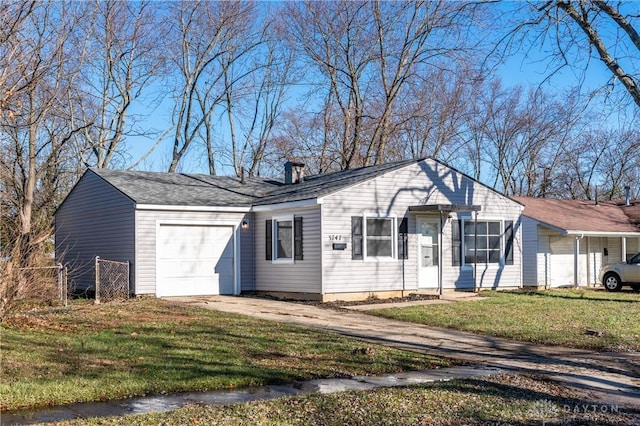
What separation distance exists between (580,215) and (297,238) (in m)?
14.8

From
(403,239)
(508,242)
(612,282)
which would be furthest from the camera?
(612,282)

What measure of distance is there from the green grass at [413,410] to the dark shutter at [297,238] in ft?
36.9

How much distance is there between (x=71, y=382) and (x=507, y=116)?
38.4 metres

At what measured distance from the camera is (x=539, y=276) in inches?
985

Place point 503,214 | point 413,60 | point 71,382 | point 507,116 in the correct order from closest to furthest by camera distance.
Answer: point 71,382 < point 503,214 < point 413,60 < point 507,116

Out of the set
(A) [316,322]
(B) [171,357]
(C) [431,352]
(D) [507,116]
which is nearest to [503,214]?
(A) [316,322]

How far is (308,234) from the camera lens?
18938 mm

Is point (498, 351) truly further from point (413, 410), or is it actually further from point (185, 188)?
point (185, 188)

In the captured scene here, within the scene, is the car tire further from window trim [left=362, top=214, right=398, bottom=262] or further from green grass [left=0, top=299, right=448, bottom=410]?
green grass [left=0, top=299, right=448, bottom=410]

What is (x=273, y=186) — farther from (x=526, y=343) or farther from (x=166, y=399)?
(x=166, y=399)

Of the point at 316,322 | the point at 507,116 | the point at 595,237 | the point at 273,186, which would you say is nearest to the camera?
the point at 316,322

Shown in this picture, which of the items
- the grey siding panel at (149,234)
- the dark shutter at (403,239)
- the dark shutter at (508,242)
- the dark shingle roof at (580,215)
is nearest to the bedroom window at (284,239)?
the grey siding panel at (149,234)

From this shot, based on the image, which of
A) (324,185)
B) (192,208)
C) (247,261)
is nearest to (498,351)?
(324,185)

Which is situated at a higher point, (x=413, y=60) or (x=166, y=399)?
(x=413, y=60)
